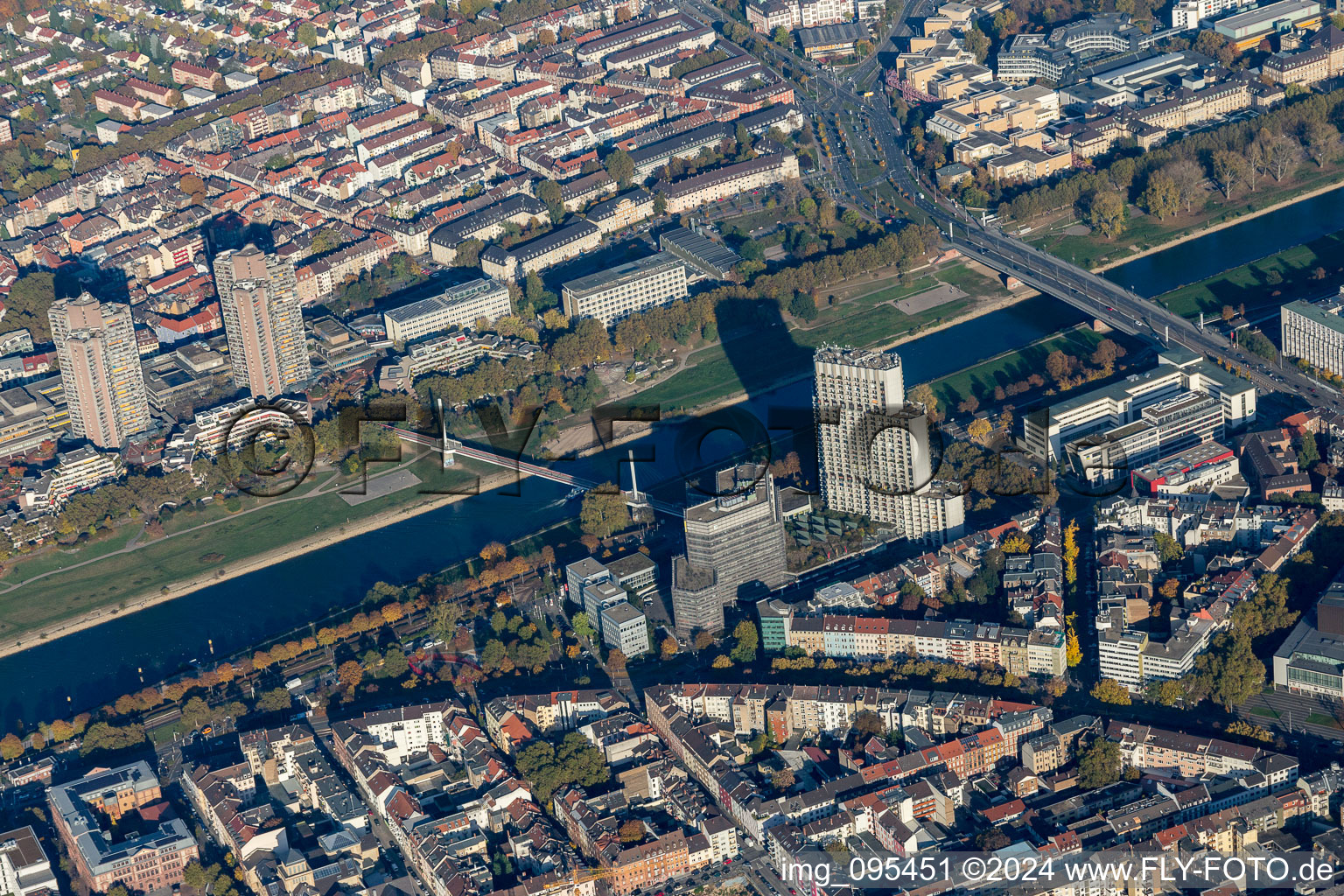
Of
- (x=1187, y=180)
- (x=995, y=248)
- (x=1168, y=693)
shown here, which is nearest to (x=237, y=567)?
(x=1168, y=693)

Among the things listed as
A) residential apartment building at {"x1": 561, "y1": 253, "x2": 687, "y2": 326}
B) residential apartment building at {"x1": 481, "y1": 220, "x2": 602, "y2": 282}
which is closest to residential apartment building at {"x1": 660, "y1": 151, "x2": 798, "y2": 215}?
residential apartment building at {"x1": 481, "y1": 220, "x2": 602, "y2": 282}

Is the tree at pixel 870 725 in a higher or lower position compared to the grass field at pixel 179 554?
lower

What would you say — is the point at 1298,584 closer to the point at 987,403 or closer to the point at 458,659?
the point at 987,403

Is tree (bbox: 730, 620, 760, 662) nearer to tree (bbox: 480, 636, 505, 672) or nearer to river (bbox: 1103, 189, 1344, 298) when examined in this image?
tree (bbox: 480, 636, 505, 672)

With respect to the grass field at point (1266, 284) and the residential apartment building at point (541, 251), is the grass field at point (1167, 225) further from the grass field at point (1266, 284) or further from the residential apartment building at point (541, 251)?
the residential apartment building at point (541, 251)

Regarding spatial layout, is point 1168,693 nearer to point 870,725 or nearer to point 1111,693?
point 1111,693

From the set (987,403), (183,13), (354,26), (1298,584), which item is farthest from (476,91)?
(1298,584)

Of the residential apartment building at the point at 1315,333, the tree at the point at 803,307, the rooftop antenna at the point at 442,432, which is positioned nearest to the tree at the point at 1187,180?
the residential apartment building at the point at 1315,333

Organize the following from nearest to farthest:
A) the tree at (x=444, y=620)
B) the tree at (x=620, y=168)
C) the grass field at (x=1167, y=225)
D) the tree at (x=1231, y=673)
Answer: the tree at (x=1231, y=673)
the tree at (x=444, y=620)
the grass field at (x=1167, y=225)
the tree at (x=620, y=168)
